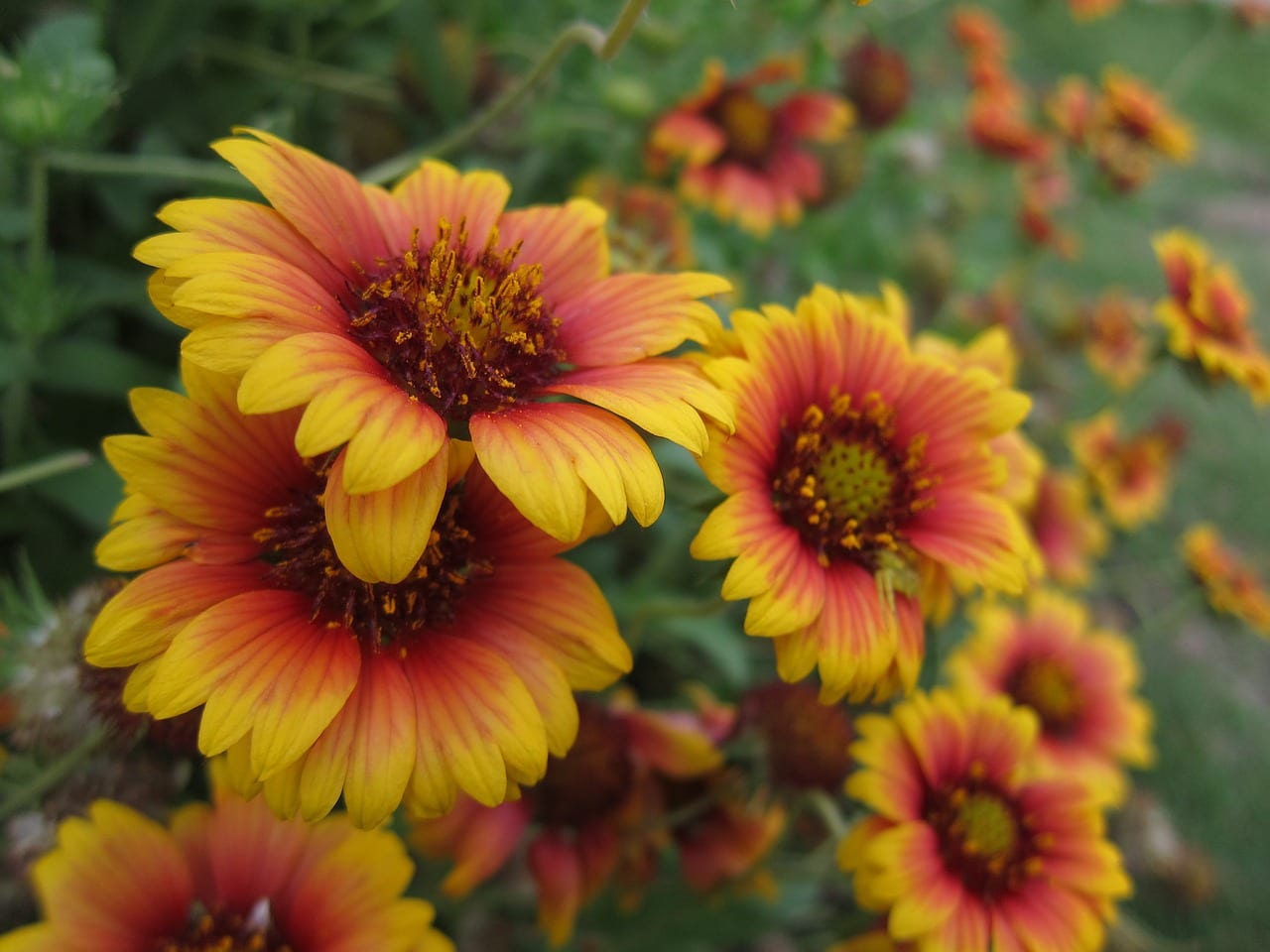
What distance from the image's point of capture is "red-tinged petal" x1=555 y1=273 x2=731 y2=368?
778 millimetres

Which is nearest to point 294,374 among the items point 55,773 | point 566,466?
point 566,466

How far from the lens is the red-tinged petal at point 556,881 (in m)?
1.08

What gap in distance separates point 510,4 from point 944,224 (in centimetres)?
166

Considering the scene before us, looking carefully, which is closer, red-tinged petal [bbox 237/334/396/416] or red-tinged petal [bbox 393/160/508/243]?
red-tinged petal [bbox 237/334/396/416]

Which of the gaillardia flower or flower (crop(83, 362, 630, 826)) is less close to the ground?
the gaillardia flower

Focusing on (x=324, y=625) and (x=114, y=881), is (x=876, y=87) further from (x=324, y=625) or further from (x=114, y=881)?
(x=114, y=881)

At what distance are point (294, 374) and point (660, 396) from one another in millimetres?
261

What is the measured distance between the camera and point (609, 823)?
1146mm

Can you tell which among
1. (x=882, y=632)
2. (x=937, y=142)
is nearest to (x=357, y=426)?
(x=882, y=632)

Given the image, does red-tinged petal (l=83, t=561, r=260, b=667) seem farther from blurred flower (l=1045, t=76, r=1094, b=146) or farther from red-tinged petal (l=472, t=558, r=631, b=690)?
blurred flower (l=1045, t=76, r=1094, b=146)

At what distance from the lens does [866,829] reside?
39.3 inches

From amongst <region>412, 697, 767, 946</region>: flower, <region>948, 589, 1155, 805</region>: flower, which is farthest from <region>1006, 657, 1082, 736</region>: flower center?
<region>412, 697, 767, 946</region>: flower

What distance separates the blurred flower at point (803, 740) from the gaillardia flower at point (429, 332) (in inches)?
21.5

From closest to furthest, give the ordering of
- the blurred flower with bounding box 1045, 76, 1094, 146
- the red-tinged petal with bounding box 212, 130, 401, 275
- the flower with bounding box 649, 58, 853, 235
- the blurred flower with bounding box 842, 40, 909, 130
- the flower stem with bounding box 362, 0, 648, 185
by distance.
→ the red-tinged petal with bounding box 212, 130, 401, 275
the flower stem with bounding box 362, 0, 648, 185
the flower with bounding box 649, 58, 853, 235
the blurred flower with bounding box 842, 40, 909, 130
the blurred flower with bounding box 1045, 76, 1094, 146
